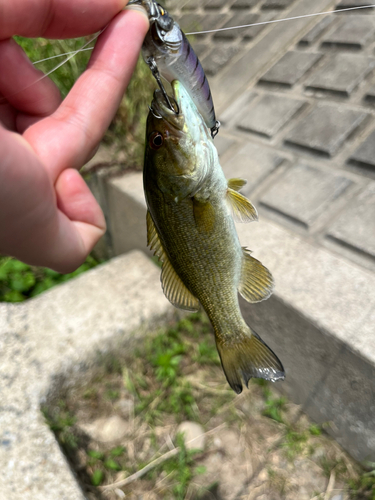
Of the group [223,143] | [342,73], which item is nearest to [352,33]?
[342,73]

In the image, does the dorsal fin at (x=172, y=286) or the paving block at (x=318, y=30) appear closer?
the dorsal fin at (x=172, y=286)

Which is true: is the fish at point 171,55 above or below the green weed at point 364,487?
above

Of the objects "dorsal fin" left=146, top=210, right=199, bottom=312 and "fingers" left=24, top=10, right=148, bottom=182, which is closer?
"fingers" left=24, top=10, right=148, bottom=182

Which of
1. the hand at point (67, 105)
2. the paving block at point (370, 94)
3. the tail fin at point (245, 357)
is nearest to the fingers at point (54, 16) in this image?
the hand at point (67, 105)

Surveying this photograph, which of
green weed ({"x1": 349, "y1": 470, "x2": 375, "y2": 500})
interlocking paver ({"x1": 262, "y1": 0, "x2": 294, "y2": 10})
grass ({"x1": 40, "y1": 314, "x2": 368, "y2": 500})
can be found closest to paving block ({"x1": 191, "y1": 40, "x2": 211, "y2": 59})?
interlocking paver ({"x1": 262, "y1": 0, "x2": 294, "y2": 10})

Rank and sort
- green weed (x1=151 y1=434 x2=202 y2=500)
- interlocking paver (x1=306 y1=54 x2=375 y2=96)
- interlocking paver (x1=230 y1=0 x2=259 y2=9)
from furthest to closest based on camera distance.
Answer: interlocking paver (x1=230 y1=0 x2=259 y2=9) → interlocking paver (x1=306 y1=54 x2=375 y2=96) → green weed (x1=151 y1=434 x2=202 y2=500)

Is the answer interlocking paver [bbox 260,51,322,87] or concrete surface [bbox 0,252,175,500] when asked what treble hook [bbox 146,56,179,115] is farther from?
interlocking paver [bbox 260,51,322,87]

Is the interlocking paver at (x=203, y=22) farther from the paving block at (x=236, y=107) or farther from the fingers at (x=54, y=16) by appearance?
the fingers at (x=54, y=16)
